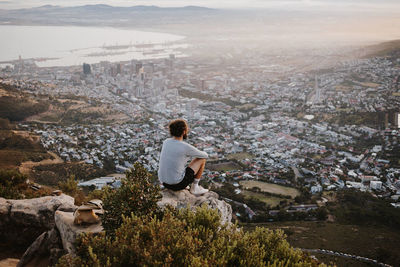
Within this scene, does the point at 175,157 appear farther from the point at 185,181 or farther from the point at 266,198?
the point at 266,198

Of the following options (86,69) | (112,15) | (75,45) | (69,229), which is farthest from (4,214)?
(112,15)

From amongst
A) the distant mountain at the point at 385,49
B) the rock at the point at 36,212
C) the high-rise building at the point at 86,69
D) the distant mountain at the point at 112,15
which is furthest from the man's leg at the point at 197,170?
the distant mountain at the point at 112,15

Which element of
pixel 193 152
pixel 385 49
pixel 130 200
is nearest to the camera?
pixel 130 200

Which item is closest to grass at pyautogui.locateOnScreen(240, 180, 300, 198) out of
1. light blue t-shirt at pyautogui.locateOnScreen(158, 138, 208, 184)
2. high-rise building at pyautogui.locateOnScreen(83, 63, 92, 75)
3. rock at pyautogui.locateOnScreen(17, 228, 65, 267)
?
light blue t-shirt at pyautogui.locateOnScreen(158, 138, 208, 184)

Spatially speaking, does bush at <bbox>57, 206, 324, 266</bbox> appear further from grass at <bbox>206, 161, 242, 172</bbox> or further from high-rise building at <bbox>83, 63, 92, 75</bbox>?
high-rise building at <bbox>83, 63, 92, 75</bbox>

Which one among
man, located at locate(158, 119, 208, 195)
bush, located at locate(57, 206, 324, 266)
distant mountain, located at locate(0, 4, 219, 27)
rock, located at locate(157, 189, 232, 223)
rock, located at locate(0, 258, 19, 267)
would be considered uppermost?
distant mountain, located at locate(0, 4, 219, 27)
